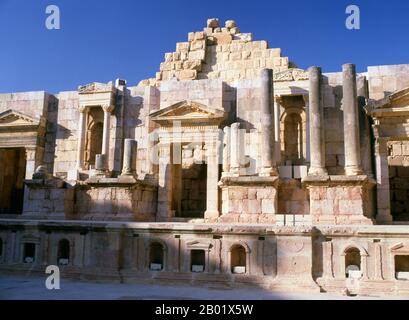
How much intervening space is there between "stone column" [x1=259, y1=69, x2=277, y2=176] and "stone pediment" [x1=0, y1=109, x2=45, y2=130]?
10.4 m

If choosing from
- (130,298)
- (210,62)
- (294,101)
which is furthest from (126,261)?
(210,62)

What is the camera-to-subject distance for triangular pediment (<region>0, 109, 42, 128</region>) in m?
19.9

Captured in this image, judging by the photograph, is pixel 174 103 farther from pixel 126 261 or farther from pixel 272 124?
pixel 126 261

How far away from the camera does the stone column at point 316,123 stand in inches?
598

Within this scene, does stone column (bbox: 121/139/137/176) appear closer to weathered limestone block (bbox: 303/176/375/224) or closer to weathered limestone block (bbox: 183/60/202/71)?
weathered limestone block (bbox: 303/176/375/224)

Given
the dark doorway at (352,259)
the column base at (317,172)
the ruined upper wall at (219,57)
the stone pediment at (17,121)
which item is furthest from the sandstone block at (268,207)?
the stone pediment at (17,121)

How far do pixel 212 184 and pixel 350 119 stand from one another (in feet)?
18.3

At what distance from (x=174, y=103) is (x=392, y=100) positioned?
8380 millimetres

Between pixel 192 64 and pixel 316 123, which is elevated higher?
pixel 192 64

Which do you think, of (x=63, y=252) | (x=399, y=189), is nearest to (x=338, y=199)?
(x=399, y=189)

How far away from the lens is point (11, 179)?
21891 millimetres

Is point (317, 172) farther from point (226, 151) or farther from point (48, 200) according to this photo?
point (48, 200)
